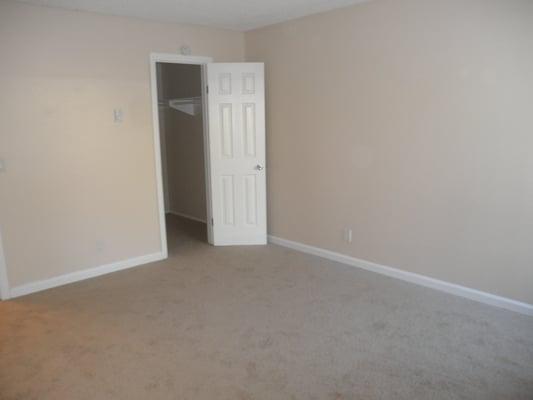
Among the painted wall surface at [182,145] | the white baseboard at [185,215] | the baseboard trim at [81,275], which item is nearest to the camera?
the baseboard trim at [81,275]

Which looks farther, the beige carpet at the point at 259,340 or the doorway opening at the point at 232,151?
the doorway opening at the point at 232,151

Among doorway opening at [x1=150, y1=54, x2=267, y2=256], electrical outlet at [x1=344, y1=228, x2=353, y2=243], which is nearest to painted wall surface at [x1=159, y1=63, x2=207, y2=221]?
doorway opening at [x1=150, y1=54, x2=267, y2=256]

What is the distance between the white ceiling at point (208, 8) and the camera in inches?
140

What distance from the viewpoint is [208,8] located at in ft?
12.6

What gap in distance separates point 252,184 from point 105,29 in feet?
7.24

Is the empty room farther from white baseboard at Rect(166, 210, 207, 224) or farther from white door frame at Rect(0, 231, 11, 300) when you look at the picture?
white baseboard at Rect(166, 210, 207, 224)

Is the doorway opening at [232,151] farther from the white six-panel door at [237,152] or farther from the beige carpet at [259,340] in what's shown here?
the beige carpet at [259,340]

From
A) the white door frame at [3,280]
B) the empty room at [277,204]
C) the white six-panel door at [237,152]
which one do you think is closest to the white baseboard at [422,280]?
the empty room at [277,204]

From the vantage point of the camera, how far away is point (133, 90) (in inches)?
164

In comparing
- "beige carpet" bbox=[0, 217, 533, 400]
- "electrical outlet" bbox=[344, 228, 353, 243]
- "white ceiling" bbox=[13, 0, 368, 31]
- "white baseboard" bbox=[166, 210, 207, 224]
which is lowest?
"beige carpet" bbox=[0, 217, 533, 400]

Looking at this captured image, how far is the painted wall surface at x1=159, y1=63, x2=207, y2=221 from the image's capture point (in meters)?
5.85

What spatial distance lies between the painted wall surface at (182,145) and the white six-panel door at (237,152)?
104 cm

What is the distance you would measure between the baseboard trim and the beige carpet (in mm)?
108

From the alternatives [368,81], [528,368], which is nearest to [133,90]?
[368,81]
